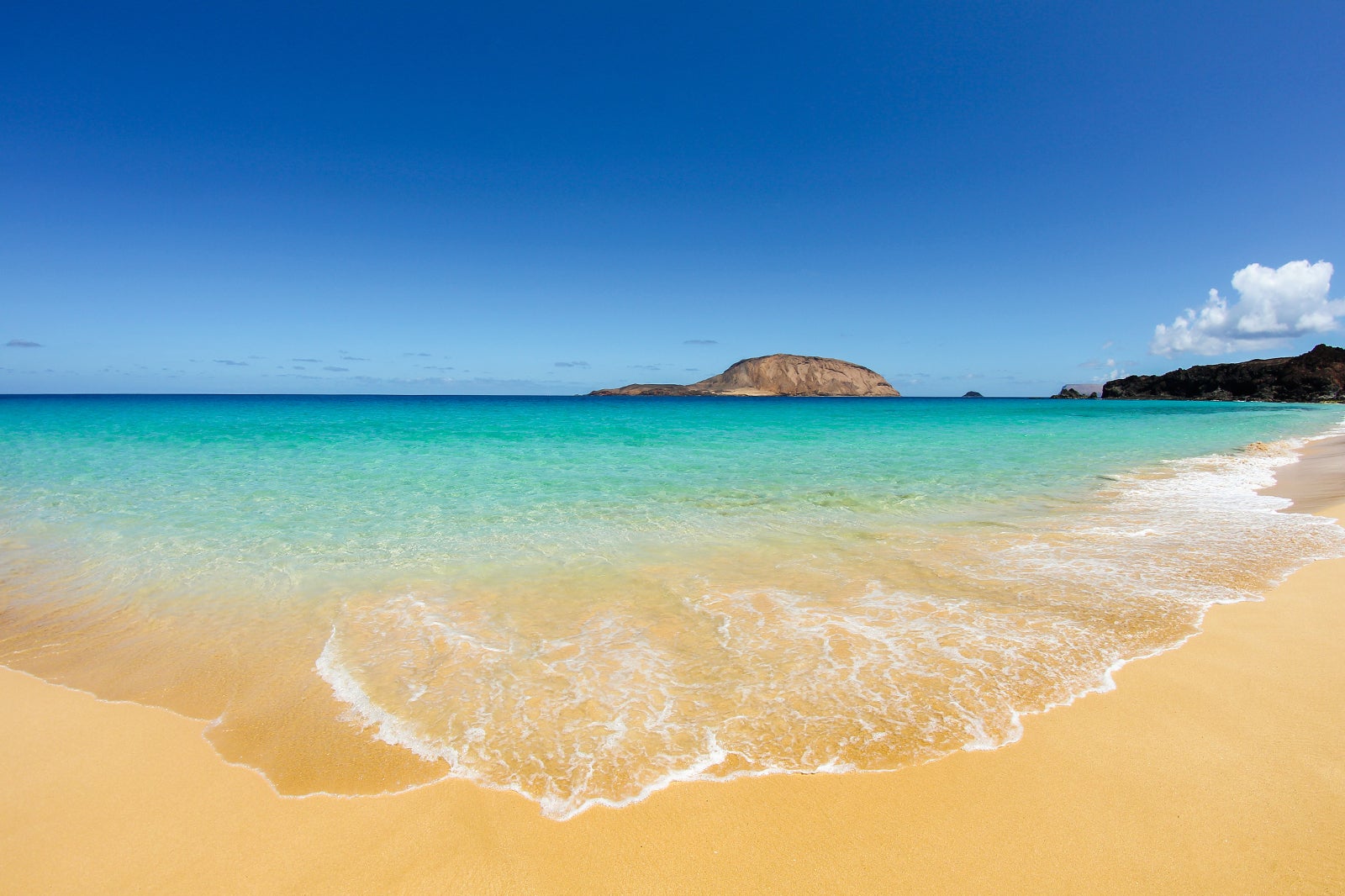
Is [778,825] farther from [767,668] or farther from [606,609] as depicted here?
[606,609]

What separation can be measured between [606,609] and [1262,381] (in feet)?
437

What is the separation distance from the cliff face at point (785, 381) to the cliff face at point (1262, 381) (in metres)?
66.5

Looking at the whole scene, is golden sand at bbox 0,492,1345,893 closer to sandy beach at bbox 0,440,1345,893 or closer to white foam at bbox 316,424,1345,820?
sandy beach at bbox 0,440,1345,893

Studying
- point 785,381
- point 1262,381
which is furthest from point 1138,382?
point 785,381

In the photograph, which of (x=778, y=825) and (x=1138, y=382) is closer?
(x=778, y=825)

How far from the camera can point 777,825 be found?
8.78ft

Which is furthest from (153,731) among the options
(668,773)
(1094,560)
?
(1094,560)

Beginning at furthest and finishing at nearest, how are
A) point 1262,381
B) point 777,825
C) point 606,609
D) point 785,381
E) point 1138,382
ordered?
point 785,381 → point 1138,382 → point 1262,381 → point 606,609 → point 777,825

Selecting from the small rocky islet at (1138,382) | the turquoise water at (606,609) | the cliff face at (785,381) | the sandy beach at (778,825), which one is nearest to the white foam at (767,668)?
the turquoise water at (606,609)

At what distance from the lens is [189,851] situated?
259 cm

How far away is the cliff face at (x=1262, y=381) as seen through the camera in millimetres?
85312

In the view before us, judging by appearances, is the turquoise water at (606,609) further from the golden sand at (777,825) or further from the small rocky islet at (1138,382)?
the small rocky islet at (1138,382)

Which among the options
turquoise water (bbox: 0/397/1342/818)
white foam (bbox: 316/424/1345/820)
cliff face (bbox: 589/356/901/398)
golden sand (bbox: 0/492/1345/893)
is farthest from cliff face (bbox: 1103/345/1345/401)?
golden sand (bbox: 0/492/1345/893)

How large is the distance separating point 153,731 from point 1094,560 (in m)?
8.67
